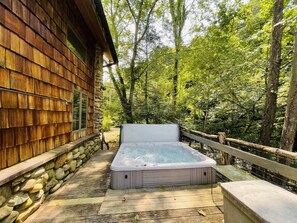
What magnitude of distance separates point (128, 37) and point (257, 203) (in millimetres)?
9030

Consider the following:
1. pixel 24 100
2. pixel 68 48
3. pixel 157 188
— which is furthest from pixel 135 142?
pixel 24 100

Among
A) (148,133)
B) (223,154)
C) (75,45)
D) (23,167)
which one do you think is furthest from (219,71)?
(23,167)

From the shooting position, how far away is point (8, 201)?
192cm

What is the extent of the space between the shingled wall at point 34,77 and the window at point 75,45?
217 mm

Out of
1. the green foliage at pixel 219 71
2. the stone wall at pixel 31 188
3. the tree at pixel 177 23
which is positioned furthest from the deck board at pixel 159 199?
the tree at pixel 177 23

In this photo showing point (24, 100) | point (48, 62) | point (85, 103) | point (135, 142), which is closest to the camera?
point (24, 100)

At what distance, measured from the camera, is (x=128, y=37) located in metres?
9.04

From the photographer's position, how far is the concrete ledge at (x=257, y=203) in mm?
1378

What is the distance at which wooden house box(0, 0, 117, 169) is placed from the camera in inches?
79.8

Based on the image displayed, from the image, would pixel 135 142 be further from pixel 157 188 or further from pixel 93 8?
pixel 93 8

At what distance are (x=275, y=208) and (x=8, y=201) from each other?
2630mm

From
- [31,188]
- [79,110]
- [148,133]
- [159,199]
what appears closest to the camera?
[31,188]

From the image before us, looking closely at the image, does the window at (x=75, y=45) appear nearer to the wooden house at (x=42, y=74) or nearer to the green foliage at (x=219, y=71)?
the wooden house at (x=42, y=74)

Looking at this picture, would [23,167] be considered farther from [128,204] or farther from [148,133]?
[148,133]
